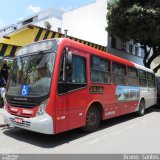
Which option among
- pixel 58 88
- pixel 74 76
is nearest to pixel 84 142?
pixel 58 88

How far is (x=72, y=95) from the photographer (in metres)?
6.74

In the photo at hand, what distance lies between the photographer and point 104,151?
230 inches

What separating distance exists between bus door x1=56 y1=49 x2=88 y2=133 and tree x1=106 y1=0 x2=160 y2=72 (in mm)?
10052

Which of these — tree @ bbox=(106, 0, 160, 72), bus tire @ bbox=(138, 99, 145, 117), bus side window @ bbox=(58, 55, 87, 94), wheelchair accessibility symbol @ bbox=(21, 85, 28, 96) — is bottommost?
bus tire @ bbox=(138, 99, 145, 117)

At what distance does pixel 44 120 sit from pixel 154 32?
482 inches

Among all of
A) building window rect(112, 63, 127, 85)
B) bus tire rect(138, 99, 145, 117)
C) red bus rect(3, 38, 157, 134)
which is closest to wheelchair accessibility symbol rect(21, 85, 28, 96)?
red bus rect(3, 38, 157, 134)

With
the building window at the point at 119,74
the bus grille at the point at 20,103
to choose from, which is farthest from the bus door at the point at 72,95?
the building window at the point at 119,74

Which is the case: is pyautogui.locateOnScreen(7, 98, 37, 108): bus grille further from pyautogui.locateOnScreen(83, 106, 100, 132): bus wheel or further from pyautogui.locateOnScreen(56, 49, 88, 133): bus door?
pyautogui.locateOnScreen(83, 106, 100, 132): bus wheel

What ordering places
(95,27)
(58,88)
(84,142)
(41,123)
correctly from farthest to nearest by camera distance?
(95,27), (84,142), (58,88), (41,123)

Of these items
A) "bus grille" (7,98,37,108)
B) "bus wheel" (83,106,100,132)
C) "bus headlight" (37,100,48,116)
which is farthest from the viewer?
"bus wheel" (83,106,100,132)

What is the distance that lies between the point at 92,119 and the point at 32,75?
100 inches

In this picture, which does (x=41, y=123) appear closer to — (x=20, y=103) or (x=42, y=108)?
(x=42, y=108)

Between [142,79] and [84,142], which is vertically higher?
[142,79]

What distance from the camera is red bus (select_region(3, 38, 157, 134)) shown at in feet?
20.0
